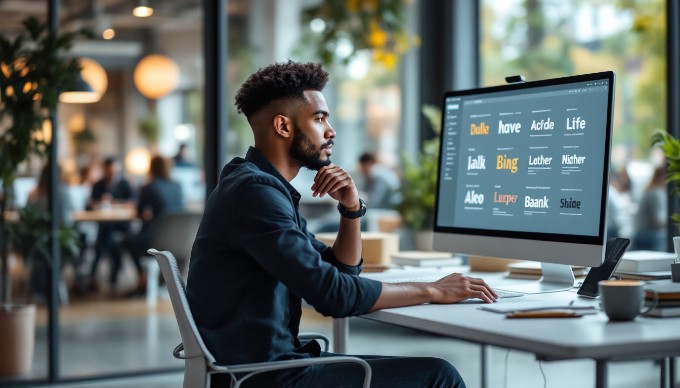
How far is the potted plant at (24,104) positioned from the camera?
4.79 metres

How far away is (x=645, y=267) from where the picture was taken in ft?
8.44

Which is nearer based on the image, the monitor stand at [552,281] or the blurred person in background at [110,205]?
the monitor stand at [552,281]

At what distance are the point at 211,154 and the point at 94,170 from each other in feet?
13.7

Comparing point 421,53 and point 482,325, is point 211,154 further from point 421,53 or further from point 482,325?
point 482,325

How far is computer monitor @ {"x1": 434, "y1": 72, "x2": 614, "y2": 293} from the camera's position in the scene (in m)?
2.30

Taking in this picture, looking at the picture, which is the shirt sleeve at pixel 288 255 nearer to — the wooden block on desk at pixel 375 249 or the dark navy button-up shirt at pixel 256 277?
the dark navy button-up shirt at pixel 256 277

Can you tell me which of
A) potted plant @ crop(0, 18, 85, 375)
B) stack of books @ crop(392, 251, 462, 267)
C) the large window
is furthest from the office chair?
the large window

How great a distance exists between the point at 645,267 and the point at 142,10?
14.4 feet

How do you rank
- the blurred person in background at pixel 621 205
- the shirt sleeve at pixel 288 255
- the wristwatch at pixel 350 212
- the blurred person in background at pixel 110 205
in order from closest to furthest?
the shirt sleeve at pixel 288 255, the wristwatch at pixel 350 212, the blurred person in background at pixel 621 205, the blurred person in background at pixel 110 205

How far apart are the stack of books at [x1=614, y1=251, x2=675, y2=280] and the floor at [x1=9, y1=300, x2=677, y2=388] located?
160 cm

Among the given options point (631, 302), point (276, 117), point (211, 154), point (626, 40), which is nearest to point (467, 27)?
point (626, 40)

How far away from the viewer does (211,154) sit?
545cm

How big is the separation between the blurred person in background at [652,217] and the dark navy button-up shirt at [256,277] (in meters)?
→ 3.51

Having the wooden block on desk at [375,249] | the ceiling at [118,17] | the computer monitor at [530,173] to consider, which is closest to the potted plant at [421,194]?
the ceiling at [118,17]
